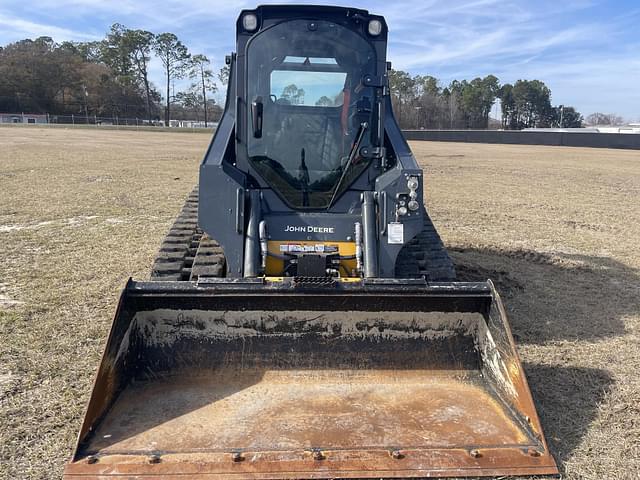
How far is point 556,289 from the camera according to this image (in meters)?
7.15

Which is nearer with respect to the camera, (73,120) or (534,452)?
(534,452)

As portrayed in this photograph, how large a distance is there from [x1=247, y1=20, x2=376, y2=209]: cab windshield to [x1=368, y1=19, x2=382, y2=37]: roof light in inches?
5.1

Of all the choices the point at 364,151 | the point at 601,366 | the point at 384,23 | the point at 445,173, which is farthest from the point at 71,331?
the point at 445,173

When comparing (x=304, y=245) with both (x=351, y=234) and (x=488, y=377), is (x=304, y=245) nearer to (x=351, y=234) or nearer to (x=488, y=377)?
(x=351, y=234)

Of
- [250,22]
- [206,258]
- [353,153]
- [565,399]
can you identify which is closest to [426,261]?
[353,153]

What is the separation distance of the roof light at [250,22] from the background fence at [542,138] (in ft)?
143

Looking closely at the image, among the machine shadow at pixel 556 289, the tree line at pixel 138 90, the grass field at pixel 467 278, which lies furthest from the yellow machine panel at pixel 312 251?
the tree line at pixel 138 90

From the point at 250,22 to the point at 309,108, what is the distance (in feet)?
3.15

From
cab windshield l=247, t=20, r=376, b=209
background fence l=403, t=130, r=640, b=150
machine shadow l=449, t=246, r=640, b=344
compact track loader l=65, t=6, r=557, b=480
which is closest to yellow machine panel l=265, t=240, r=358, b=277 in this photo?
compact track loader l=65, t=6, r=557, b=480

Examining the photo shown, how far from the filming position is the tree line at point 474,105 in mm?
86000

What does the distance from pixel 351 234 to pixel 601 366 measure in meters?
2.37

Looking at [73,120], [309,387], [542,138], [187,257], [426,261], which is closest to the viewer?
[309,387]

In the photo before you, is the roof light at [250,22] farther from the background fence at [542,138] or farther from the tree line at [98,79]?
the tree line at [98,79]

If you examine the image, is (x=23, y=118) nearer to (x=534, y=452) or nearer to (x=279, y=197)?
(x=279, y=197)
